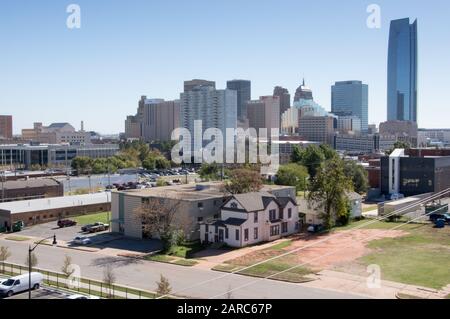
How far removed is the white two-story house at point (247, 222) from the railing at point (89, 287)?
31.7 feet

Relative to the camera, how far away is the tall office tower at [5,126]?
171 m

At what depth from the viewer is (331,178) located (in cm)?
3500

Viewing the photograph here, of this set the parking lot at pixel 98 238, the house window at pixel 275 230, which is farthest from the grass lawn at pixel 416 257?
the parking lot at pixel 98 238

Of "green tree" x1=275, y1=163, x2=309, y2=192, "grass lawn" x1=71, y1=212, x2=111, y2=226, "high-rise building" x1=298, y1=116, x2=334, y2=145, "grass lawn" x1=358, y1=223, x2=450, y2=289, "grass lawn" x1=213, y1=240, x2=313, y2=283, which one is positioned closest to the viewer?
"grass lawn" x1=358, y1=223, x2=450, y2=289

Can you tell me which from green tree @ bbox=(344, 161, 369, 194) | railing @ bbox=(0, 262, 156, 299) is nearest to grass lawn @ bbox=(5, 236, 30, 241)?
railing @ bbox=(0, 262, 156, 299)

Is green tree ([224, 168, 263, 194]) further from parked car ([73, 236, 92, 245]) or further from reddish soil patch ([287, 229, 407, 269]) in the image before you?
parked car ([73, 236, 92, 245])

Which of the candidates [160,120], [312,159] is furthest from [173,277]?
[160,120]

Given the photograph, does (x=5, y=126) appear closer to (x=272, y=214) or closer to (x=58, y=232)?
(x=58, y=232)

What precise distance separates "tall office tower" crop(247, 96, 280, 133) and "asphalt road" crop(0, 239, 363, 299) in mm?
142213

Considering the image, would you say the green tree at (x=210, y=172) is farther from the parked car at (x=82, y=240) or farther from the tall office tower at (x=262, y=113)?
the tall office tower at (x=262, y=113)

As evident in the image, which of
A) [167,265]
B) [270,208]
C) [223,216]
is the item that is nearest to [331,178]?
[270,208]

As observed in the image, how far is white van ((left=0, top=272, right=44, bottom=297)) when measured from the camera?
63.2 feet

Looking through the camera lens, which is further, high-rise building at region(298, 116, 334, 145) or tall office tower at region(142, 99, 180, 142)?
high-rise building at region(298, 116, 334, 145)
